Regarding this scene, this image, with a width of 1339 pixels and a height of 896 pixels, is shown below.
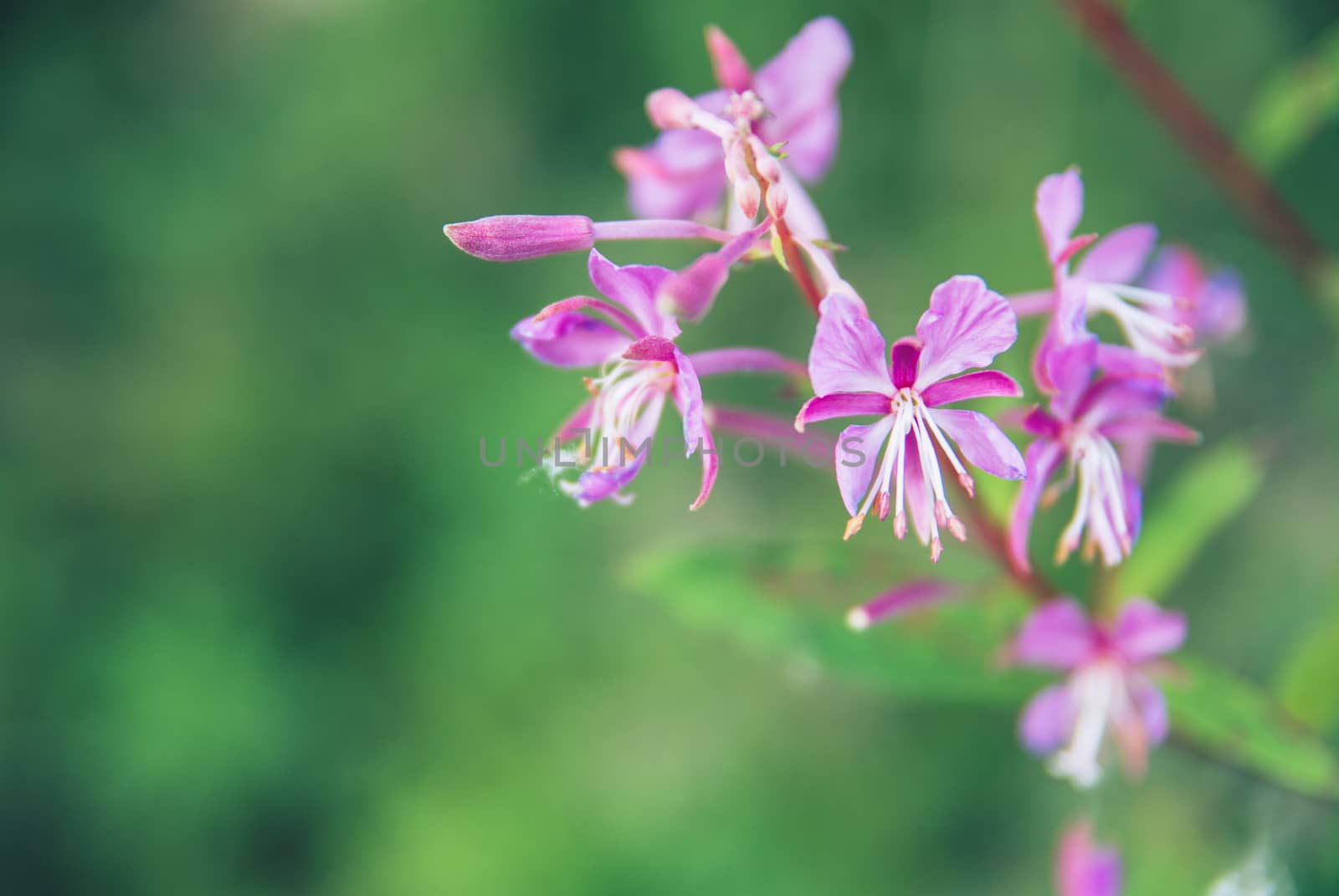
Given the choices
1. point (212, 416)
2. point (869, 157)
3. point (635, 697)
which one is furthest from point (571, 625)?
point (869, 157)

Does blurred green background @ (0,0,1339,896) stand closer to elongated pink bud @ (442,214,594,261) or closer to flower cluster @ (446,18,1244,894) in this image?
flower cluster @ (446,18,1244,894)

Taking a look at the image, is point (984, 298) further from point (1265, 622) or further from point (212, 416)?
point (212, 416)

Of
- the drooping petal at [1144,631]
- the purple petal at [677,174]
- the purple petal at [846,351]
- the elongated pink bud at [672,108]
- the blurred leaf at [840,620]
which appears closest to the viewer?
the purple petal at [846,351]

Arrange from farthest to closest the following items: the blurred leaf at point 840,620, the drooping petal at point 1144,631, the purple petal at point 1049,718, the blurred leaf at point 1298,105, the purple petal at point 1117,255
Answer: the blurred leaf at point 1298,105 < the blurred leaf at point 840,620 < the purple petal at point 1049,718 < the drooping petal at point 1144,631 < the purple petal at point 1117,255

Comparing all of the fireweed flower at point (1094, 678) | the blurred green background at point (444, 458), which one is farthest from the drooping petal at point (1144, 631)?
the blurred green background at point (444, 458)

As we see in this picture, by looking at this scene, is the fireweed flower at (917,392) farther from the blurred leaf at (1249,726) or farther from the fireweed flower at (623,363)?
the blurred leaf at (1249,726)

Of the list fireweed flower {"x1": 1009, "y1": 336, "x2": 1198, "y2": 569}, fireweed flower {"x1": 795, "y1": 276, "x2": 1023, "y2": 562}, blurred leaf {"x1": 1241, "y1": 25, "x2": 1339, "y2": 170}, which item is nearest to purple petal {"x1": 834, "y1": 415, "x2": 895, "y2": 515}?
fireweed flower {"x1": 795, "y1": 276, "x2": 1023, "y2": 562}
